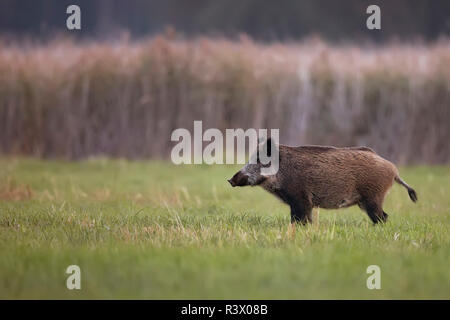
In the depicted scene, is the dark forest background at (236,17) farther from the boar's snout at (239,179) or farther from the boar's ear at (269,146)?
the boar's snout at (239,179)

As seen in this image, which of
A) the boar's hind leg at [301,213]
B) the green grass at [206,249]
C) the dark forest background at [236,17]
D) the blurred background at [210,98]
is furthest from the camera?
the dark forest background at [236,17]

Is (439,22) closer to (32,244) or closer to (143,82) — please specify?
(143,82)

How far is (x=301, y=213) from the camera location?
7.08 meters

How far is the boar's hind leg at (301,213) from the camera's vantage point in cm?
707

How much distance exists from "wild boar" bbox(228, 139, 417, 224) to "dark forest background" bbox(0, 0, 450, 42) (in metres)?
20.8

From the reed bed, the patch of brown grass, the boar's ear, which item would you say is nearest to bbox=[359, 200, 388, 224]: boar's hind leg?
the boar's ear

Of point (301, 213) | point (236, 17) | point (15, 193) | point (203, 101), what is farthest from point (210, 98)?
point (236, 17)

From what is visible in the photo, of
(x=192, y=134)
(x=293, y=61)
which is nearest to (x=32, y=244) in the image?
(x=192, y=134)

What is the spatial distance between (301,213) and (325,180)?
1.47ft

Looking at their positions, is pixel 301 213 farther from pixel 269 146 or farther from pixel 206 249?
pixel 206 249

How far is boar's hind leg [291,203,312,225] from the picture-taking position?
7.07 meters

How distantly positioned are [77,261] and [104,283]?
1.84 ft

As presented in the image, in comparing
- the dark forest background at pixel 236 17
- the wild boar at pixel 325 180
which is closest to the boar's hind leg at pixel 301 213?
the wild boar at pixel 325 180

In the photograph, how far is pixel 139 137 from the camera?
48.3 feet
